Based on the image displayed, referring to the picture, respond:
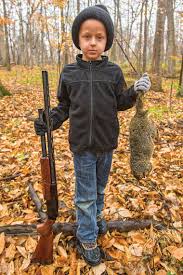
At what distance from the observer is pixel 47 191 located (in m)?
2.23

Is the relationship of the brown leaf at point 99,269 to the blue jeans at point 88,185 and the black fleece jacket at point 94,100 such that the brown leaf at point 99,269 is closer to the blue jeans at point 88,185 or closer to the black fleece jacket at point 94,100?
the blue jeans at point 88,185

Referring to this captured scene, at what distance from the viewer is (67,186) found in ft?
11.8

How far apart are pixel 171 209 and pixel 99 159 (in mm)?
1314

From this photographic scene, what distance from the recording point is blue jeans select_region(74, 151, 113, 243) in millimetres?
2240

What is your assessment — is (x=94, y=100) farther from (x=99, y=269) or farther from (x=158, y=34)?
(x=158, y=34)

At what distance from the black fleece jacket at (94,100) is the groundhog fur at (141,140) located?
0.14m

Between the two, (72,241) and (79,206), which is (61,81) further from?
(72,241)

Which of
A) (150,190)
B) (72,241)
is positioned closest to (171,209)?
(150,190)

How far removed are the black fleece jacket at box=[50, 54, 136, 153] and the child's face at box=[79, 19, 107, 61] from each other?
0.07m

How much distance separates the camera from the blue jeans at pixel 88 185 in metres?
2.24

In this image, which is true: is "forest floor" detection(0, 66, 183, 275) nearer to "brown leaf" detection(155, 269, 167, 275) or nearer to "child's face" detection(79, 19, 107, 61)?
"brown leaf" detection(155, 269, 167, 275)

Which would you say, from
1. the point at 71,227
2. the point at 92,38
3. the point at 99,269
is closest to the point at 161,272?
the point at 99,269

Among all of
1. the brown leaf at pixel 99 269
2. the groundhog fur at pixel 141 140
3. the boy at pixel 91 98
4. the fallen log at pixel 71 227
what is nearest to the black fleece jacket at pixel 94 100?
the boy at pixel 91 98

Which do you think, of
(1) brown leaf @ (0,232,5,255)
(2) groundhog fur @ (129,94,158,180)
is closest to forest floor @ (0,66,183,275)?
(1) brown leaf @ (0,232,5,255)
